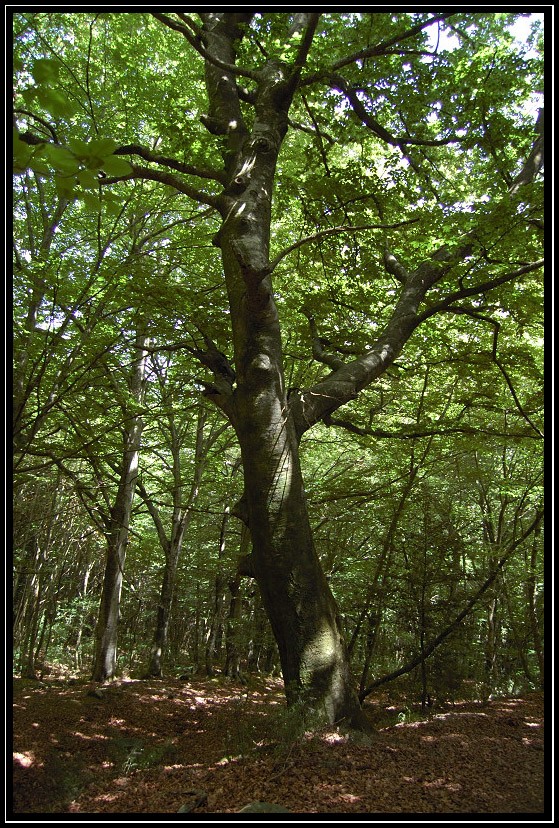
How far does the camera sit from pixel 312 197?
19.4 feet

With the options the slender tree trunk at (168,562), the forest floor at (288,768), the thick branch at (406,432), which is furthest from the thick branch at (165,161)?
the slender tree trunk at (168,562)

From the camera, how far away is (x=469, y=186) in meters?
7.43

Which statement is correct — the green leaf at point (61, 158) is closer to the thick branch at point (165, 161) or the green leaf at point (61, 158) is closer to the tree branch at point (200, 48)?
the thick branch at point (165, 161)

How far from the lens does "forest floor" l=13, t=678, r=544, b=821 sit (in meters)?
2.58

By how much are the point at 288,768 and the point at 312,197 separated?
225 inches

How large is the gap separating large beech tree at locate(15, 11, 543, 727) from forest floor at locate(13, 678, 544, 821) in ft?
1.40

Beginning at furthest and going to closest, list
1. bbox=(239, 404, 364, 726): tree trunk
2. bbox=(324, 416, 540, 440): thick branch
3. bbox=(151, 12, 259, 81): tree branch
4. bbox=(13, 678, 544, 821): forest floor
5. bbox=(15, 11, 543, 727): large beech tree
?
bbox=(324, 416, 540, 440): thick branch, bbox=(151, 12, 259, 81): tree branch, bbox=(15, 11, 543, 727): large beech tree, bbox=(239, 404, 364, 726): tree trunk, bbox=(13, 678, 544, 821): forest floor

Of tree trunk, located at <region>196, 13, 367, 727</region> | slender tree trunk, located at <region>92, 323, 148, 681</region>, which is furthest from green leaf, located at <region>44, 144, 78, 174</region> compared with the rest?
slender tree trunk, located at <region>92, 323, 148, 681</region>

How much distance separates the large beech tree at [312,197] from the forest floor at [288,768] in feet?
1.40

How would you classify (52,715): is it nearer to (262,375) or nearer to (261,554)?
(261,554)

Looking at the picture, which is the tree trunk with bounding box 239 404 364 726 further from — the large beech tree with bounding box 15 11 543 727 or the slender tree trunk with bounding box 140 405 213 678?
the slender tree trunk with bounding box 140 405 213 678

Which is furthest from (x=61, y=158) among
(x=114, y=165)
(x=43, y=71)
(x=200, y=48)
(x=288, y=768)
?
(x=200, y=48)

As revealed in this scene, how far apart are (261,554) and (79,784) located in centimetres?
180
